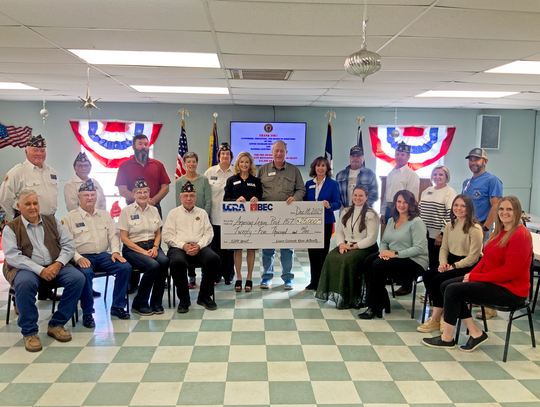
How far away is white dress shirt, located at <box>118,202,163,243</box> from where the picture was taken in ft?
12.8

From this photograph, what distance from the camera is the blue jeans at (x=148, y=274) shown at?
12.3 feet

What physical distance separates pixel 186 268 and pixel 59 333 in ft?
3.89

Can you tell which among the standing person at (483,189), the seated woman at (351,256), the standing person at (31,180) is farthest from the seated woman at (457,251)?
the standing person at (31,180)

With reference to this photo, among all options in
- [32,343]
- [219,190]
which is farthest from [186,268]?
[32,343]

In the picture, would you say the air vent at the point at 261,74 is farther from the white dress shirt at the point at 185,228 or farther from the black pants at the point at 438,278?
the black pants at the point at 438,278

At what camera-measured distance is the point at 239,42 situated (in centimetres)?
322

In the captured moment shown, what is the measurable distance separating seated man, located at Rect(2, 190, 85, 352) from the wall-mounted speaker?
730 cm

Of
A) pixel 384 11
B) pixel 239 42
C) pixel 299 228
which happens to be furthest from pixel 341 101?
pixel 384 11

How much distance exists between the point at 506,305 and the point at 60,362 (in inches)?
131

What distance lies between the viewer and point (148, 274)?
12.2 feet

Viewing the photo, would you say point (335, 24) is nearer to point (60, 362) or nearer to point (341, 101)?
point (60, 362)

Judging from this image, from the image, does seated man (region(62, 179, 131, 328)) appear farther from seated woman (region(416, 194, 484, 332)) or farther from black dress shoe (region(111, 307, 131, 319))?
seated woman (region(416, 194, 484, 332))

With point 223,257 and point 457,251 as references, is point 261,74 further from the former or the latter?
point 457,251

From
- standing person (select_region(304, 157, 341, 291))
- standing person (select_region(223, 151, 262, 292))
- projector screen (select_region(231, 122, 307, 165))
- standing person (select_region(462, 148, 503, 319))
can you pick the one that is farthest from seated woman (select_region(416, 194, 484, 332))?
projector screen (select_region(231, 122, 307, 165))
